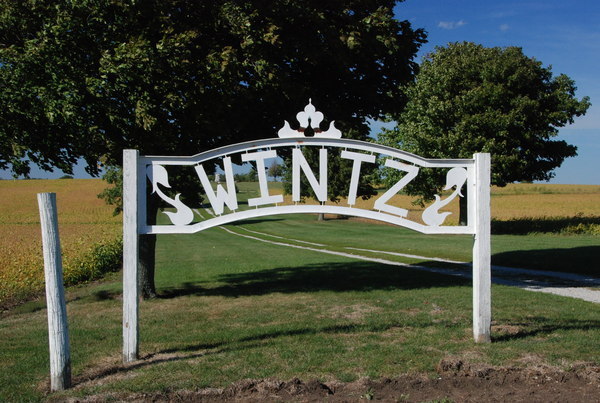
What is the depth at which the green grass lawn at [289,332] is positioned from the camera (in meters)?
5.62

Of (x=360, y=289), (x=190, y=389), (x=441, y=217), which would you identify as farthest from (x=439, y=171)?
(x=190, y=389)

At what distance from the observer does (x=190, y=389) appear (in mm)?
5047

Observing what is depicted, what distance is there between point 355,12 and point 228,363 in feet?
24.1

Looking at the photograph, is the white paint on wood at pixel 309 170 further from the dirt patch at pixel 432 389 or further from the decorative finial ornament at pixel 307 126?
the dirt patch at pixel 432 389

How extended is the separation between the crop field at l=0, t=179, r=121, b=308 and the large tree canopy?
4.87 meters

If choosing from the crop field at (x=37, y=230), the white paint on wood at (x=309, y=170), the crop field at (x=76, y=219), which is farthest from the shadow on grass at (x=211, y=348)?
the crop field at (x=76, y=219)

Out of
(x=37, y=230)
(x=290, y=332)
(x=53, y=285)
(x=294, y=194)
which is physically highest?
(x=294, y=194)

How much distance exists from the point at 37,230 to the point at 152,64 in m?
22.9

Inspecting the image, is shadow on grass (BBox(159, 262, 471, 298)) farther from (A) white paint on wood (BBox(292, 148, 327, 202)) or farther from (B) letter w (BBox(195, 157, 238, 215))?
(A) white paint on wood (BBox(292, 148, 327, 202))

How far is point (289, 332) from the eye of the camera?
7.41 metres

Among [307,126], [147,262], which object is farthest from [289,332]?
[147,262]

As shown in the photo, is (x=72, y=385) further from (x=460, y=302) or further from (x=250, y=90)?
(x=460, y=302)

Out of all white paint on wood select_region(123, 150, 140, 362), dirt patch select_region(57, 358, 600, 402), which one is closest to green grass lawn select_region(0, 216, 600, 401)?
dirt patch select_region(57, 358, 600, 402)

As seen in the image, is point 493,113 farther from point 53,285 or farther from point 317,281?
point 53,285
